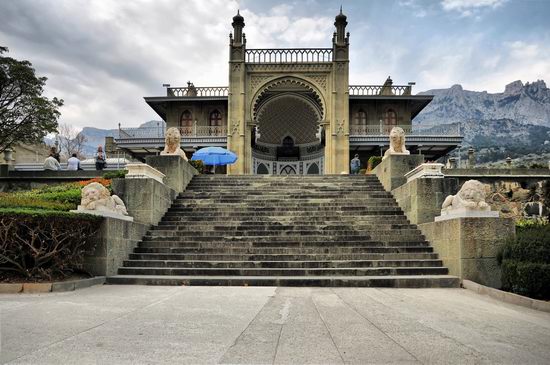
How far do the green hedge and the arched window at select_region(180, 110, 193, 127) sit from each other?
2504cm

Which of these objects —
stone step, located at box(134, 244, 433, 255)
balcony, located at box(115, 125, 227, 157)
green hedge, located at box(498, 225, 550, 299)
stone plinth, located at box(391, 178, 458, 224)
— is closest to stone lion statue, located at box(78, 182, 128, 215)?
stone step, located at box(134, 244, 433, 255)

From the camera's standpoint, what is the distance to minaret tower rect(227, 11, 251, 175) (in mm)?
25767

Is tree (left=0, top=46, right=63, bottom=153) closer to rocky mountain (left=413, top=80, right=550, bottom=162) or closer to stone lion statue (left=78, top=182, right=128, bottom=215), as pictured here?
stone lion statue (left=78, top=182, right=128, bottom=215)

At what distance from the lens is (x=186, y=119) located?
94.7 ft

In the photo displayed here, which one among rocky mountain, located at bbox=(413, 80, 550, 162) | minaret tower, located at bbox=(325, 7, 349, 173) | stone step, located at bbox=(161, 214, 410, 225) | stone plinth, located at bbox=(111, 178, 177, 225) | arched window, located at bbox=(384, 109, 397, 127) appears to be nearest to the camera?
stone plinth, located at bbox=(111, 178, 177, 225)

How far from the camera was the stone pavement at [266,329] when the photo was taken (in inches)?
122

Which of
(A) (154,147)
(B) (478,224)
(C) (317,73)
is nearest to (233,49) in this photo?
(C) (317,73)

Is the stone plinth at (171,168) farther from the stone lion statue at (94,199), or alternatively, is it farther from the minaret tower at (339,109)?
the minaret tower at (339,109)

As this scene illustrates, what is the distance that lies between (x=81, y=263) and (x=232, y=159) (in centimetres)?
1237

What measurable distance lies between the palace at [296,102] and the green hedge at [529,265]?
1866cm

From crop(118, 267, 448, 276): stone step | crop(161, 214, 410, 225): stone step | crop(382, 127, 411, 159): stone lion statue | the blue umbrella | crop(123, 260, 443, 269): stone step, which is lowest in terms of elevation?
crop(118, 267, 448, 276): stone step

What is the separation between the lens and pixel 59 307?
501cm

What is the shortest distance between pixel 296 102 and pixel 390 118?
7.05 m

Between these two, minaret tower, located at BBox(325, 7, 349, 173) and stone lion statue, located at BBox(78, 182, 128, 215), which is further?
minaret tower, located at BBox(325, 7, 349, 173)
